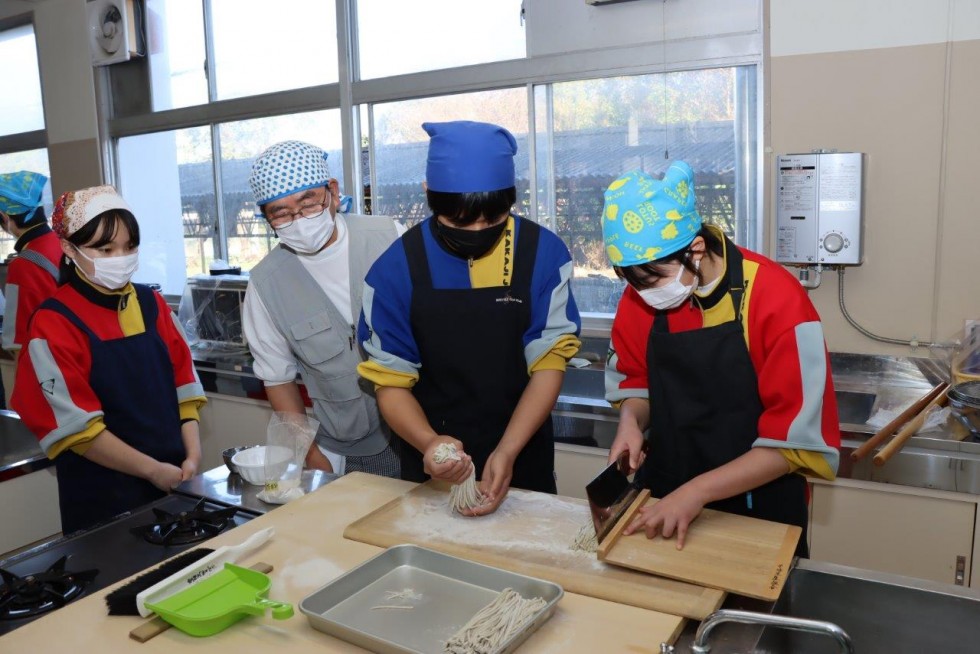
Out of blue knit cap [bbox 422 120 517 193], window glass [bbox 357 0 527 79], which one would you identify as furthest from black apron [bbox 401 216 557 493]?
window glass [bbox 357 0 527 79]

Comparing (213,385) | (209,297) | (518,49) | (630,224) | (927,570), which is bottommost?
(927,570)

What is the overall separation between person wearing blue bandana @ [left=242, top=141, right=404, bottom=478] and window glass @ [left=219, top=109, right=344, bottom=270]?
1.84 m

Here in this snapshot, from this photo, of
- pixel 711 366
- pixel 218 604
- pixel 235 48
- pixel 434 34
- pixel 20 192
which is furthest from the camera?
pixel 235 48

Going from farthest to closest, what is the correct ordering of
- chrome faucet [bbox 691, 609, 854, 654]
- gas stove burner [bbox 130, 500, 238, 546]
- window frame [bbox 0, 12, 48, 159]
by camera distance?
window frame [bbox 0, 12, 48, 159]
gas stove burner [bbox 130, 500, 238, 546]
chrome faucet [bbox 691, 609, 854, 654]

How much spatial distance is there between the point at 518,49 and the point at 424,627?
2489mm

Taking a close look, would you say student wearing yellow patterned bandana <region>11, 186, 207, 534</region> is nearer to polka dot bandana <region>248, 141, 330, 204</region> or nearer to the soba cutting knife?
polka dot bandana <region>248, 141, 330, 204</region>

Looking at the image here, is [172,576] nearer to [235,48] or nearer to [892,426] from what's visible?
[892,426]

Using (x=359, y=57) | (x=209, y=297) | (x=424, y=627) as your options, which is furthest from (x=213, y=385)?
(x=424, y=627)

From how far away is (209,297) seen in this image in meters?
3.50

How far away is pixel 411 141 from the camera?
333 centimetres

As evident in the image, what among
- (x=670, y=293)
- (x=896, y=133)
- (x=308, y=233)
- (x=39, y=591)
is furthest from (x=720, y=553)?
(x=896, y=133)

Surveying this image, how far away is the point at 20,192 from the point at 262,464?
7.09 feet

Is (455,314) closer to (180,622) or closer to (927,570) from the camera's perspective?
(180,622)

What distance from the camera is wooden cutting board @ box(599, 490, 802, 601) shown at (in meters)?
1.06
